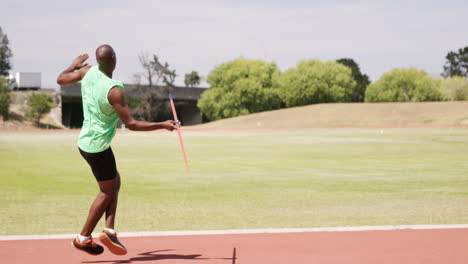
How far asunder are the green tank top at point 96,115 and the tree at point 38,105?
3161 inches

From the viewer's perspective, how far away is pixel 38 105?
82.2 m

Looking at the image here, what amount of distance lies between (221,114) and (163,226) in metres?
87.5

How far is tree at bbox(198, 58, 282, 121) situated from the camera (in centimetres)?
9419

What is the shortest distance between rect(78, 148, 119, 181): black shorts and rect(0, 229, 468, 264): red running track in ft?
2.94

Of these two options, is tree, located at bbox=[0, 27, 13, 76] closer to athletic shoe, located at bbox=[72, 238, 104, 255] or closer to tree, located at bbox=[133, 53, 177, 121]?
tree, located at bbox=[133, 53, 177, 121]

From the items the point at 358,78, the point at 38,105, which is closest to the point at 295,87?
the point at 358,78

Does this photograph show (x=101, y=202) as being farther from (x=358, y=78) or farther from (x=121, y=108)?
(x=358, y=78)

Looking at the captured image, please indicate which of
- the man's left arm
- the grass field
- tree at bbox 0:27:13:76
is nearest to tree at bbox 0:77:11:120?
tree at bbox 0:27:13:76

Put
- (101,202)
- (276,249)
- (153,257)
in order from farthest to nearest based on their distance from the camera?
(276,249) → (153,257) → (101,202)

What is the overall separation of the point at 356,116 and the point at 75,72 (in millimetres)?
79301

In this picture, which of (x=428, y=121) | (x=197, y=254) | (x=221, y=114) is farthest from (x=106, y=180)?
(x=221, y=114)

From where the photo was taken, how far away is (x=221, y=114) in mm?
95688

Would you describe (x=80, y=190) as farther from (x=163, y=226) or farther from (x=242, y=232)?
(x=242, y=232)

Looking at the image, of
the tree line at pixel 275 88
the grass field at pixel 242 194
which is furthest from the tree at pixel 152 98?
the grass field at pixel 242 194
